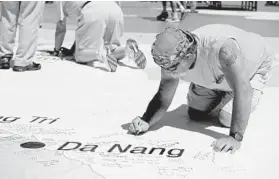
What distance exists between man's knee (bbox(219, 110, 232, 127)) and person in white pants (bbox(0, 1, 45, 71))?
91.8 inches

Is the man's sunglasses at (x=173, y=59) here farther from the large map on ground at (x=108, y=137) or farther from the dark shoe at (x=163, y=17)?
the dark shoe at (x=163, y=17)

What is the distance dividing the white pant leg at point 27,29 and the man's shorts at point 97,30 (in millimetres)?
497

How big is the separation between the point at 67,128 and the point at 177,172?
0.98 metres

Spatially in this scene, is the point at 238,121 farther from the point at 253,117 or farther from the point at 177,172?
the point at 253,117

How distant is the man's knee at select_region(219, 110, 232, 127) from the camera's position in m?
3.40

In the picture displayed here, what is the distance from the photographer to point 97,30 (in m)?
5.53

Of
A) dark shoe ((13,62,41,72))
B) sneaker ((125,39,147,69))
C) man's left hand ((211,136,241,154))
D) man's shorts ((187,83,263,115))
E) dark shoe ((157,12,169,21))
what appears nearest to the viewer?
man's left hand ((211,136,241,154))

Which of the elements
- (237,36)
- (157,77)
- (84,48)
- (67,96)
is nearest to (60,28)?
(84,48)

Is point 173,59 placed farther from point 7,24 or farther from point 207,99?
point 7,24

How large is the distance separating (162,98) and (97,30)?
2.40 metres

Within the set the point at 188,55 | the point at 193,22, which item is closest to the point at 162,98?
the point at 188,55

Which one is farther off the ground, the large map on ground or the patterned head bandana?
the patterned head bandana

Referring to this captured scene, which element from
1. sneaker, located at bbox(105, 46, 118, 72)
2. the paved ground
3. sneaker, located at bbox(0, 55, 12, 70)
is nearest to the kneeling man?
sneaker, located at bbox(105, 46, 118, 72)

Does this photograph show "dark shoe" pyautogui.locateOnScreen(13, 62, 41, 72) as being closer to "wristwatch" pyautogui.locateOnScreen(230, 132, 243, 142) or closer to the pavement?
the pavement
